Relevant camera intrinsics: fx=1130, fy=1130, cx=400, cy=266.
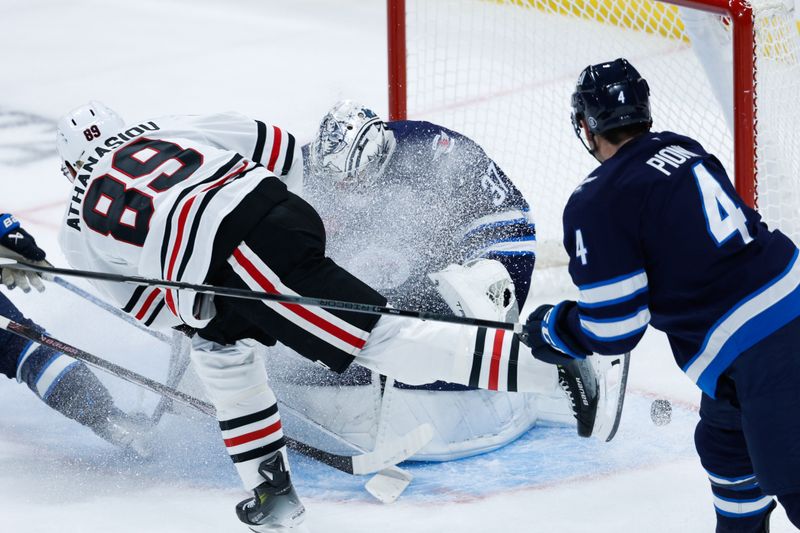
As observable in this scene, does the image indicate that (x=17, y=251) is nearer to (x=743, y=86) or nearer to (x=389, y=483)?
(x=389, y=483)

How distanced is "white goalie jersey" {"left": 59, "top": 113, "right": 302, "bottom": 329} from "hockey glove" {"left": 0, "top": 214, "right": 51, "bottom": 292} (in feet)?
0.41

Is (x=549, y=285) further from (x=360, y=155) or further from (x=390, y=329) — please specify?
(x=390, y=329)

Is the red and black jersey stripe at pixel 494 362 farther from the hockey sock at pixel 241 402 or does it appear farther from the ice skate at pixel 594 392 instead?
the hockey sock at pixel 241 402

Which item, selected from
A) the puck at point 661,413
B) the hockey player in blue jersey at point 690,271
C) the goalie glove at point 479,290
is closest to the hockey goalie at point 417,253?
the goalie glove at point 479,290

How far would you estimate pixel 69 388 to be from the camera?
107 inches

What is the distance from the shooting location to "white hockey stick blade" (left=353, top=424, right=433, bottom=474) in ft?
8.00

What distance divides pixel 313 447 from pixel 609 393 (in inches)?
27.1

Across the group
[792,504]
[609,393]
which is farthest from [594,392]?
[792,504]

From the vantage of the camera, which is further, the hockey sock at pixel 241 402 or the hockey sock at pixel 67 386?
the hockey sock at pixel 67 386

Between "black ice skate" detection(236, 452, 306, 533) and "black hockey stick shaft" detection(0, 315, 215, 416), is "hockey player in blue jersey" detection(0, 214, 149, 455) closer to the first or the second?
"black hockey stick shaft" detection(0, 315, 215, 416)

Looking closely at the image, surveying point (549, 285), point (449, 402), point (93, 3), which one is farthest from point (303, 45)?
point (449, 402)

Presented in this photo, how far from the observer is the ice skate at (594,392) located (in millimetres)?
2121

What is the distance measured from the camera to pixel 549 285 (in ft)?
11.8

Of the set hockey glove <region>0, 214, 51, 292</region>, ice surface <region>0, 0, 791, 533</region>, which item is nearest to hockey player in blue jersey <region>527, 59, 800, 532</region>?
ice surface <region>0, 0, 791, 533</region>
